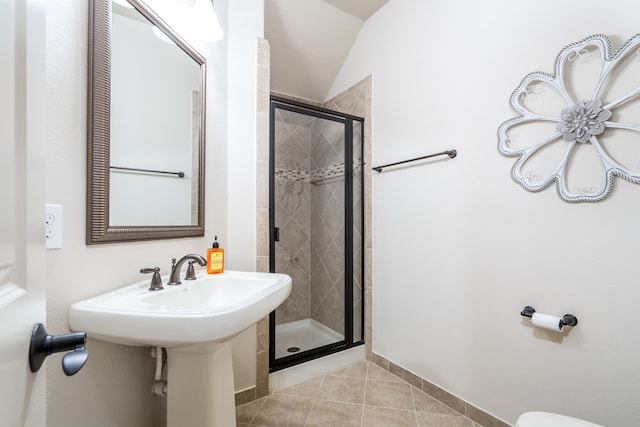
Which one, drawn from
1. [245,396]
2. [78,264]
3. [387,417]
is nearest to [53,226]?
[78,264]

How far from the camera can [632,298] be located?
3.53 ft

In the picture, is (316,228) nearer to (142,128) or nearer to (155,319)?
(142,128)

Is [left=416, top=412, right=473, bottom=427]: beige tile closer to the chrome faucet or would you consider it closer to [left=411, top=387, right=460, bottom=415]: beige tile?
[left=411, top=387, right=460, bottom=415]: beige tile

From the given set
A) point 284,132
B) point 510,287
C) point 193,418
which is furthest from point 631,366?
point 284,132

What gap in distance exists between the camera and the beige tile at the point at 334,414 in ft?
5.08

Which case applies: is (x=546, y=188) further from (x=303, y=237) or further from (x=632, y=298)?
(x=303, y=237)

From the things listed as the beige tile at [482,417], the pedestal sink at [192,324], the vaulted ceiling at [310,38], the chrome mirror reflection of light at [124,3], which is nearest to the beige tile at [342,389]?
the beige tile at [482,417]

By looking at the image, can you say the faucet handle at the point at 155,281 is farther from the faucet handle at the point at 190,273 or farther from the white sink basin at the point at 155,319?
the faucet handle at the point at 190,273

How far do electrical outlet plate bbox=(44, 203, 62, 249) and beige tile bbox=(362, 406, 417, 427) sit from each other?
1.63 meters

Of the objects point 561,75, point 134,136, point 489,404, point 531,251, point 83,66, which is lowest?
point 489,404

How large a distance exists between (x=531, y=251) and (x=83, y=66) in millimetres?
1961

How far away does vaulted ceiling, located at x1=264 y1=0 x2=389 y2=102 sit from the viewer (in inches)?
86.4

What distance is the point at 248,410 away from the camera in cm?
164

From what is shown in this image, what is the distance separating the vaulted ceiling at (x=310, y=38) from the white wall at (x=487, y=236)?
25 cm
